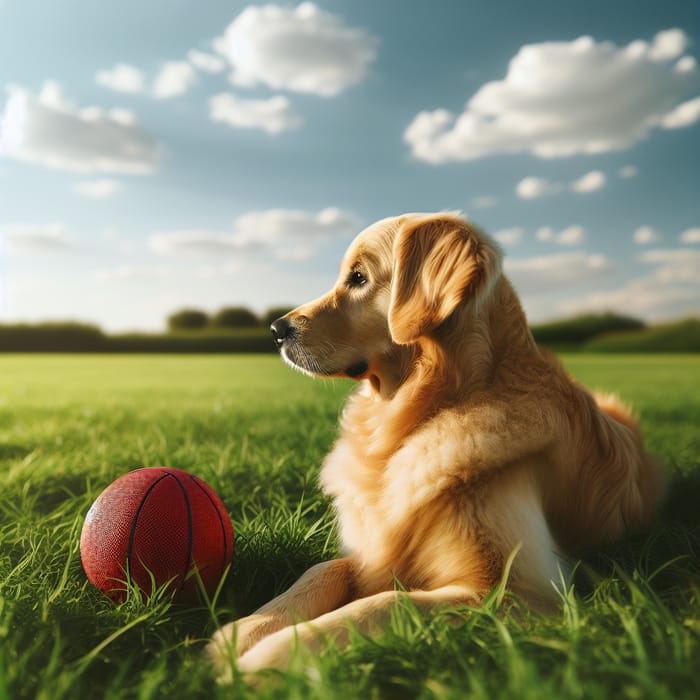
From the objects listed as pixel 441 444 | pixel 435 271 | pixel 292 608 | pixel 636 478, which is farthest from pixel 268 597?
pixel 636 478

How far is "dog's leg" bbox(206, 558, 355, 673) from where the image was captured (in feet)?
6.20

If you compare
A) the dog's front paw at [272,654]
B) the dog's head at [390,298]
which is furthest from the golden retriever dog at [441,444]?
the dog's front paw at [272,654]

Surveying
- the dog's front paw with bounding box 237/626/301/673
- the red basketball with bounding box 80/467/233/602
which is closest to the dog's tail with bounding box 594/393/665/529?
the dog's front paw with bounding box 237/626/301/673

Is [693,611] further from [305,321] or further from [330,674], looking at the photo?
[305,321]

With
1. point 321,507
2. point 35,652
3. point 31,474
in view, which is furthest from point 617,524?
point 31,474

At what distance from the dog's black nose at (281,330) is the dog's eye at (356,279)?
32cm

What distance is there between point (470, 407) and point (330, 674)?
42.9 inches

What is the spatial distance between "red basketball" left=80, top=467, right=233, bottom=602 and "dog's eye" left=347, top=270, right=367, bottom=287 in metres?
1.07

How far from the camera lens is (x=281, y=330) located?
274 cm

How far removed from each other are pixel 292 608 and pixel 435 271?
52.1 inches

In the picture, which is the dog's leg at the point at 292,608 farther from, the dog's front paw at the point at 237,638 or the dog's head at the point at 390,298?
the dog's head at the point at 390,298

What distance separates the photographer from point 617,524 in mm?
2693

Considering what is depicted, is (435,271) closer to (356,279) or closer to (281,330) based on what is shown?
(356,279)

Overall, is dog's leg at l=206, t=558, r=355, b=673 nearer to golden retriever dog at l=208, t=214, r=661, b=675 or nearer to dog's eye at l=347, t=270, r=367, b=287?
golden retriever dog at l=208, t=214, r=661, b=675
